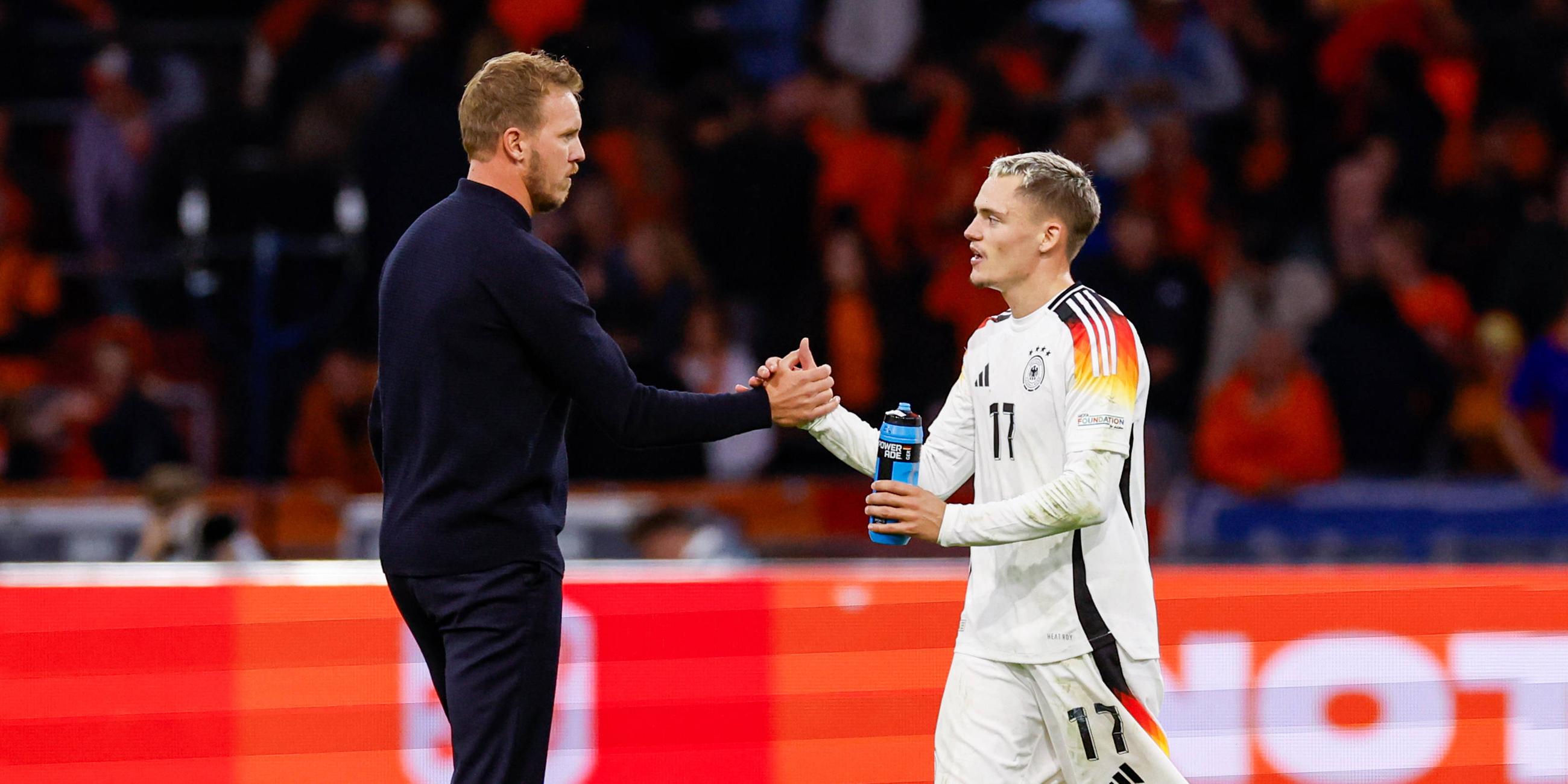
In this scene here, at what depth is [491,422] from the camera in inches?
167

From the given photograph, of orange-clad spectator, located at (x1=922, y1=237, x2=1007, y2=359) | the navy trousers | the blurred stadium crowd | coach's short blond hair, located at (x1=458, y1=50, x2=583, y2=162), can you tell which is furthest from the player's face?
orange-clad spectator, located at (x1=922, y1=237, x2=1007, y2=359)

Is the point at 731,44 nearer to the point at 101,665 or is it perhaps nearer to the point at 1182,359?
the point at 1182,359

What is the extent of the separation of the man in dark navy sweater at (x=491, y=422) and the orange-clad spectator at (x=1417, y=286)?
6.97 meters

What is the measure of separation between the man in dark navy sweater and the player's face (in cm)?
94

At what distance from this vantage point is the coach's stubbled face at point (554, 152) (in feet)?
14.5

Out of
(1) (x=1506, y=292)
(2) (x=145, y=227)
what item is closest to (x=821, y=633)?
(1) (x=1506, y=292)

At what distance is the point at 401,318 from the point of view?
4.30 metres

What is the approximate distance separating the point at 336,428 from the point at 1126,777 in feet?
20.9

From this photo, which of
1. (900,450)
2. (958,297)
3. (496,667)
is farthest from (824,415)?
(958,297)

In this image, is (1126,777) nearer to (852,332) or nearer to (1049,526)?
(1049,526)

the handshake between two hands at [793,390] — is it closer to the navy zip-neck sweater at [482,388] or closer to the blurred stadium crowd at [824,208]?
the navy zip-neck sweater at [482,388]

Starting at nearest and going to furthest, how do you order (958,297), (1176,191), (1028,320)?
1. (1028,320)
2. (958,297)
3. (1176,191)

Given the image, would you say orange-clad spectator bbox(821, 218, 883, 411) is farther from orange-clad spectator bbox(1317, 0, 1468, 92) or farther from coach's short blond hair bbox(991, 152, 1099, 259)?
coach's short blond hair bbox(991, 152, 1099, 259)

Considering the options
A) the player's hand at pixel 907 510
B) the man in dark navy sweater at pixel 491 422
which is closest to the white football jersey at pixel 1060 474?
the player's hand at pixel 907 510
